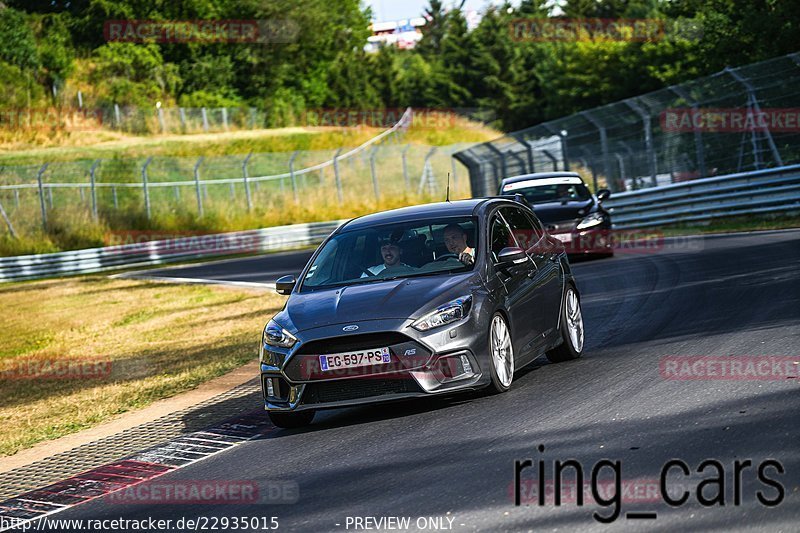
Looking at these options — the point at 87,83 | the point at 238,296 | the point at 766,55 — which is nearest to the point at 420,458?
the point at 238,296

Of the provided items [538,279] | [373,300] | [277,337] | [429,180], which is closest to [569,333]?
[538,279]

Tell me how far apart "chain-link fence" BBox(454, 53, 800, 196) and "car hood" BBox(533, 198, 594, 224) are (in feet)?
22.5

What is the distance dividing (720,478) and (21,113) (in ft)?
212

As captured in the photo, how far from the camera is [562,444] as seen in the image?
6.89 metres

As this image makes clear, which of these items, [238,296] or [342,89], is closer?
[238,296]

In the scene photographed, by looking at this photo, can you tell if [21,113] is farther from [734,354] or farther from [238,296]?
[734,354]

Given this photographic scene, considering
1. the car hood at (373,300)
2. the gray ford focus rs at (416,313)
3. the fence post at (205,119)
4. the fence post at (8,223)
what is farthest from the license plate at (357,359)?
the fence post at (205,119)

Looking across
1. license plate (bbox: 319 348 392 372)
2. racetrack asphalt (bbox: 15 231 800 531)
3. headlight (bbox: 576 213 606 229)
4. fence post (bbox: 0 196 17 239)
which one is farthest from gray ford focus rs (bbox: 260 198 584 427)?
fence post (bbox: 0 196 17 239)

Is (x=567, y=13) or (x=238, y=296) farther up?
(x=567, y=13)

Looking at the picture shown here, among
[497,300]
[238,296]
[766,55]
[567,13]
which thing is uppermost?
[567,13]

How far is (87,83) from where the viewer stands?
74438mm

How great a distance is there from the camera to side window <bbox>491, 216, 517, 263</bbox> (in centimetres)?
969

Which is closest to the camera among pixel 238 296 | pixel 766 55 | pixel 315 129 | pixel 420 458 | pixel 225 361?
pixel 420 458

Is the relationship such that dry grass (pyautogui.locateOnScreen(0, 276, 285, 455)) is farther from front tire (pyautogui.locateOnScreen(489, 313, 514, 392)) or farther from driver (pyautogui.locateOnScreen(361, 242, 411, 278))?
front tire (pyautogui.locateOnScreen(489, 313, 514, 392))
